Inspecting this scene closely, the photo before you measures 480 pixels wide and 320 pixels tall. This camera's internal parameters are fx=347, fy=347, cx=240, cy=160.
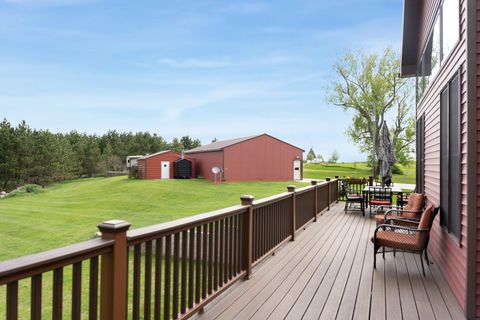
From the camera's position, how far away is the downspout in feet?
9.82

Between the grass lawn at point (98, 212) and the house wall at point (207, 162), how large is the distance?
11.7 feet

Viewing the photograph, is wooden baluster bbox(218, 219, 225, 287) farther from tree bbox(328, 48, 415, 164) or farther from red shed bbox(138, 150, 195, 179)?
red shed bbox(138, 150, 195, 179)

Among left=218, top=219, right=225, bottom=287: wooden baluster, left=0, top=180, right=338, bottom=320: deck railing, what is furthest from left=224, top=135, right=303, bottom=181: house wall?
left=218, top=219, right=225, bottom=287: wooden baluster

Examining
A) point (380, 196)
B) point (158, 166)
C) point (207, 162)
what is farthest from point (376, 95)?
point (158, 166)

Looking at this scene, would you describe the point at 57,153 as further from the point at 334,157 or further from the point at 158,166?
the point at 334,157

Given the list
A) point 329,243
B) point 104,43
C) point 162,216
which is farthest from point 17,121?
point 329,243

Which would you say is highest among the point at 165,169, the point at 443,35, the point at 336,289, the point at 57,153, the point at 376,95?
the point at 376,95

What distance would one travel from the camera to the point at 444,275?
13.5 ft

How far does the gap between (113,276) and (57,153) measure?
135ft

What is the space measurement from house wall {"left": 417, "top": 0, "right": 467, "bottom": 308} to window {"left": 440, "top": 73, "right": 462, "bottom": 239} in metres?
0.13

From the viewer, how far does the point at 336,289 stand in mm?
3725

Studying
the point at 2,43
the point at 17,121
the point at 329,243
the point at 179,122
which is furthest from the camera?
the point at 179,122

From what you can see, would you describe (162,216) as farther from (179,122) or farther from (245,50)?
(179,122)

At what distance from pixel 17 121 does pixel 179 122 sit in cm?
3510
